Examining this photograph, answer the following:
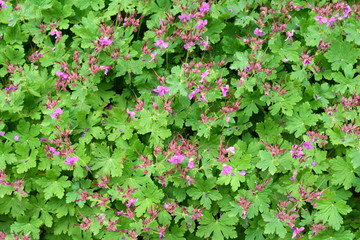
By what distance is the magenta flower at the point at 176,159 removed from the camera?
326cm

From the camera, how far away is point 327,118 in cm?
353

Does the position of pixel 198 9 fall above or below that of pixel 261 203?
above

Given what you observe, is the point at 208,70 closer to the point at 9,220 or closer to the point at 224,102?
the point at 224,102

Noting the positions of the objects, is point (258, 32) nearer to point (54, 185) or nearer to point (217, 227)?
point (217, 227)

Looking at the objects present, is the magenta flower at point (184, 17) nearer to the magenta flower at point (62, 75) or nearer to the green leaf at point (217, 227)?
the magenta flower at point (62, 75)

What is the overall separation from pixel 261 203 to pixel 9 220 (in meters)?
2.10

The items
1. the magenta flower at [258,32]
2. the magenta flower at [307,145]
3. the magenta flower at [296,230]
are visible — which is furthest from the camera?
the magenta flower at [258,32]

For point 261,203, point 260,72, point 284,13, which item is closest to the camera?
point 261,203

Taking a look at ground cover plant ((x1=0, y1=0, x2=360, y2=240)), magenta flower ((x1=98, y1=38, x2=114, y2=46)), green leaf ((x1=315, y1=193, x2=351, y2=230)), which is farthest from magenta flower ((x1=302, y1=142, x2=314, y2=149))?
magenta flower ((x1=98, y1=38, x2=114, y2=46))

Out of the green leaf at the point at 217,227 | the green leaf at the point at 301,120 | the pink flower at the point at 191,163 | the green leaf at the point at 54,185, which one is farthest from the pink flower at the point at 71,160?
the green leaf at the point at 301,120

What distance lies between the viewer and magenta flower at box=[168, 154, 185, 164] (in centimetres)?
326

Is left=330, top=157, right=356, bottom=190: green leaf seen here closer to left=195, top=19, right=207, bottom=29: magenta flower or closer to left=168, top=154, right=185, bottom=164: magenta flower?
left=168, top=154, right=185, bottom=164: magenta flower

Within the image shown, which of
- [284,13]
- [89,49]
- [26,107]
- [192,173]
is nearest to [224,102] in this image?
[192,173]

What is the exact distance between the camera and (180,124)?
142 inches
